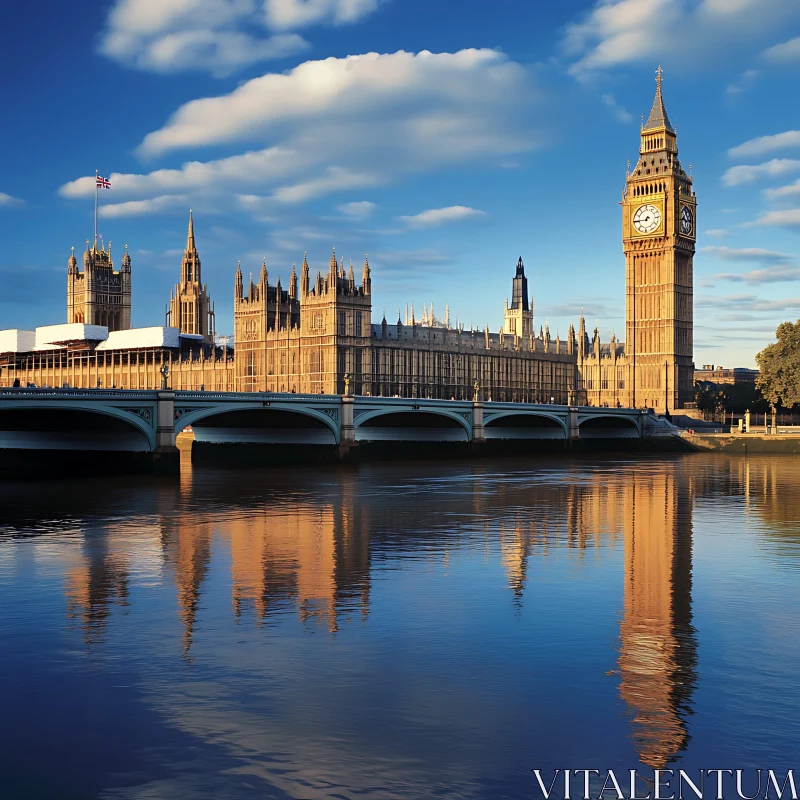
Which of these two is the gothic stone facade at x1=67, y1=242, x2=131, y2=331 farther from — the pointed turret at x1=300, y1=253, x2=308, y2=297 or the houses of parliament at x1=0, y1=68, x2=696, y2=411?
the pointed turret at x1=300, y1=253, x2=308, y2=297

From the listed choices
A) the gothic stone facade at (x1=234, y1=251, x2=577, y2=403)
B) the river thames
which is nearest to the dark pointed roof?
the gothic stone facade at (x1=234, y1=251, x2=577, y2=403)

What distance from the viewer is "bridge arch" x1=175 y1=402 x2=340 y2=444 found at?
69.3m

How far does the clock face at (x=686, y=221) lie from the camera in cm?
13477

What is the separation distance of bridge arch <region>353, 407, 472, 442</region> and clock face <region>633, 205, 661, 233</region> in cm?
6046

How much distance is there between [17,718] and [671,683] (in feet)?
26.8

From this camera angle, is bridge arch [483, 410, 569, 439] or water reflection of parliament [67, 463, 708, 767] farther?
bridge arch [483, 410, 569, 439]

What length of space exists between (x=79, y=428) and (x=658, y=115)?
337ft

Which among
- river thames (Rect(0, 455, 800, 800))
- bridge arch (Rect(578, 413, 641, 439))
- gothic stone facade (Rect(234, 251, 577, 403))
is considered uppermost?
gothic stone facade (Rect(234, 251, 577, 403))

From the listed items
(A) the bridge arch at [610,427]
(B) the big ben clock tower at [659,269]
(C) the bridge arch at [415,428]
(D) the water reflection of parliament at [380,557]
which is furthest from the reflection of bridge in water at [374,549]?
(B) the big ben clock tower at [659,269]

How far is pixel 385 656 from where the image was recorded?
14.2m

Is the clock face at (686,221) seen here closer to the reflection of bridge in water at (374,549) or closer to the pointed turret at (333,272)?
the pointed turret at (333,272)

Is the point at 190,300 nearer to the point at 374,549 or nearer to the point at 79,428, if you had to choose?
the point at 79,428

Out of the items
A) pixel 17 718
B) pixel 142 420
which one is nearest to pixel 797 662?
pixel 17 718

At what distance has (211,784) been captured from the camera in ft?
32.0
